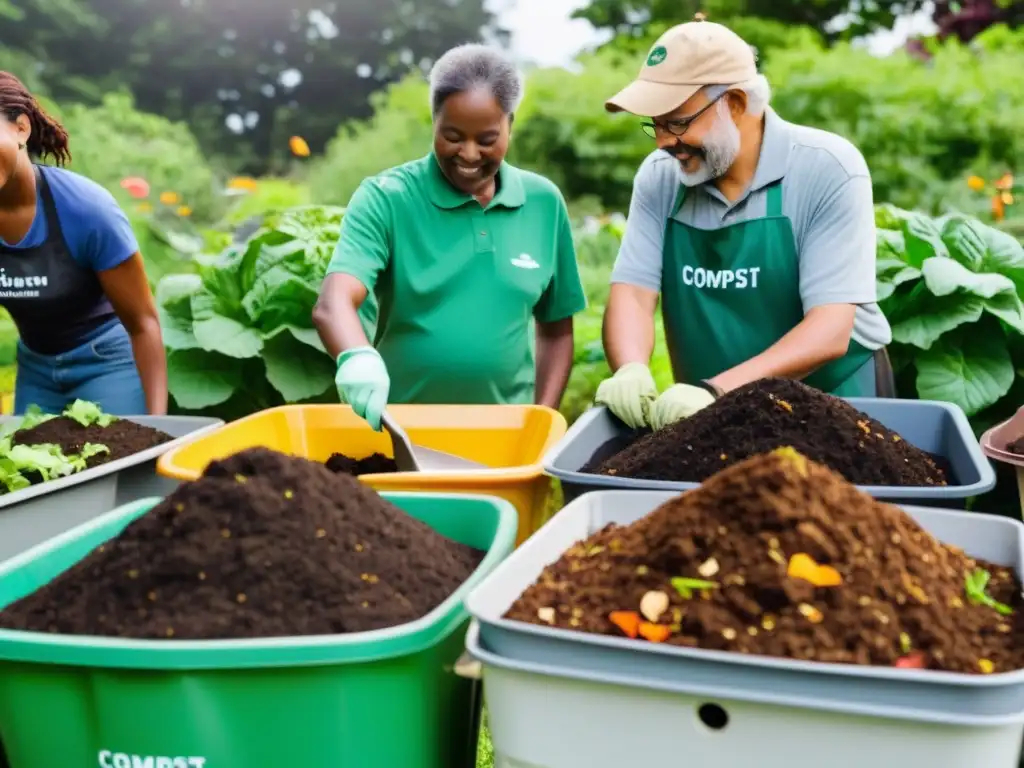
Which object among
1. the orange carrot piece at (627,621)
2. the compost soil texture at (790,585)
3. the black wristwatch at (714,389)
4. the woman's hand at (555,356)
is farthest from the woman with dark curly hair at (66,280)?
the orange carrot piece at (627,621)

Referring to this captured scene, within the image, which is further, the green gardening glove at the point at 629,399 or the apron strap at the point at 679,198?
the apron strap at the point at 679,198

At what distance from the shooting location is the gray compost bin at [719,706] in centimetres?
96

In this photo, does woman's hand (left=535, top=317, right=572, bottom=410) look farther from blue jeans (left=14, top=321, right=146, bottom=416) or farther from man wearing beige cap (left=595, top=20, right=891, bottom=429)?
blue jeans (left=14, top=321, right=146, bottom=416)

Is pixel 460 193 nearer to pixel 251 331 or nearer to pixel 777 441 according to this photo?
pixel 777 441

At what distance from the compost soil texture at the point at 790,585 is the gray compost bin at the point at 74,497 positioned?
95cm

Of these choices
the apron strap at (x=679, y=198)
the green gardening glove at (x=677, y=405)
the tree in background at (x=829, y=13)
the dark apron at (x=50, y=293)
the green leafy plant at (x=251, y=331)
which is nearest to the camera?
the green gardening glove at (x=677, y=405)

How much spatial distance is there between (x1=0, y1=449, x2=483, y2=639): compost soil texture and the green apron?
123 cm

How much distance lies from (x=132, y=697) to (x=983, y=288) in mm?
2971

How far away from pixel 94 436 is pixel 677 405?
3.89ft

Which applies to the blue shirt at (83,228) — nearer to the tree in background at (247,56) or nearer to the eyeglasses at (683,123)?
the eyeglasses at (683,123)

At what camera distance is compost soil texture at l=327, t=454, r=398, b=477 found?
2.09 m

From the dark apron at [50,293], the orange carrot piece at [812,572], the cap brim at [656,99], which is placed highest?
the cap brim at [656,99]

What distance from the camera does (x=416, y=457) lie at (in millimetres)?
2014

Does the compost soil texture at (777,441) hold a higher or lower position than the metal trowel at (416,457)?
higher
